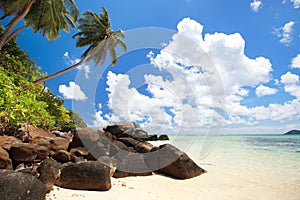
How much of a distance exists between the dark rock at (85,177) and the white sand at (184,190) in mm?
151

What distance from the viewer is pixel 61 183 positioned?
14.1 feet

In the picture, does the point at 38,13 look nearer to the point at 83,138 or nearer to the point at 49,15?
the point at 49,15

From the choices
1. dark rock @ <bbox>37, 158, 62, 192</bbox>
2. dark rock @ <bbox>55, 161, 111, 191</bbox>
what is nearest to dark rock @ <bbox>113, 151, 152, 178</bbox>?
dark rock @ <bbox>55, 161, 111, 191</bbox>

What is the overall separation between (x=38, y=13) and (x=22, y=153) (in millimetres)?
12423

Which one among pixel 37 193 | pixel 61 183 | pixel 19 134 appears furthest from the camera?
pixel 19 134

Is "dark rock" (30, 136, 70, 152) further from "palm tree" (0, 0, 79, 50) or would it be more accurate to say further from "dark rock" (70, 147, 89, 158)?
"palm tree" (0, 0, 79, 50)

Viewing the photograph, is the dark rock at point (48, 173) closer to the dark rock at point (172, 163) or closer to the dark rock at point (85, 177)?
the dark rock at point (85, 177)

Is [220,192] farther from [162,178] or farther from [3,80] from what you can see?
[3,80]

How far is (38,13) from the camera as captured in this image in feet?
46.4

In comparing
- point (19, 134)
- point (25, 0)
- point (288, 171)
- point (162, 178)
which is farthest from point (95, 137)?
point (25, 0)

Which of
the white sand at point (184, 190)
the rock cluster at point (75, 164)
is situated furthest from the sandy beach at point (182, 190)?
the rock cluster at point (75, 164)

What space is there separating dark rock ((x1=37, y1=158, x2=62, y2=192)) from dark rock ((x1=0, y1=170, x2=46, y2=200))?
655mm

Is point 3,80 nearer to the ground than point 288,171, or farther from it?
farther from it

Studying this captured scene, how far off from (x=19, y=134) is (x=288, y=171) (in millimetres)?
10198
